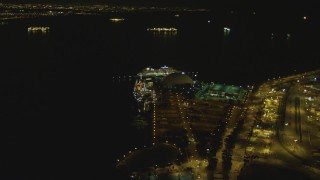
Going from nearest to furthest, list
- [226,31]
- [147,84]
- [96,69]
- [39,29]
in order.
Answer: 1. [147,84]
2. [96,69]
3. [39,29]
4. [226,31]

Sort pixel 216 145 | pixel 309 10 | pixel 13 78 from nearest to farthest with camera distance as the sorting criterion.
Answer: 1. pixel 216 145
2. pixel 13 78
3. pixel 309 10

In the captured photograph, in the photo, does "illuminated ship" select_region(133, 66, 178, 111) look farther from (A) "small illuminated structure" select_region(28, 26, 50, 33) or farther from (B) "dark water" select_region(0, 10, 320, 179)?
(A) "small illuminated structure" select_region(28, 26, 50, 33)

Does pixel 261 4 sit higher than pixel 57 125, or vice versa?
pixel 261 4

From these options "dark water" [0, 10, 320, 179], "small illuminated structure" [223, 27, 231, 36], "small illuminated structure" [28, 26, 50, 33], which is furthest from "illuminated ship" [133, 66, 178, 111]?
"small illuminated structure" [28, 26, 50, 33]

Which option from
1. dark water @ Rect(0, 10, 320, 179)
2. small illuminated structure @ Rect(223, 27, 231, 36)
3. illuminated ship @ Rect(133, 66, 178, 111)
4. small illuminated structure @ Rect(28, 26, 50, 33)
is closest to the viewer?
dark water @ Rect(0, 10, 320, 179)

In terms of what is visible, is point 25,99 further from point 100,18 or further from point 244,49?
point 100,18

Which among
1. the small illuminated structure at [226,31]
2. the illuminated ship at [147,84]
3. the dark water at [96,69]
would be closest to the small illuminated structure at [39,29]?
the dark water at [96,69]

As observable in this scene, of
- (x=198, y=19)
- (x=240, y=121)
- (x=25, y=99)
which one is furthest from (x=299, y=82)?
(x=198, y=19)

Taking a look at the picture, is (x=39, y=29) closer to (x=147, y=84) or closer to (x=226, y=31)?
(x=226, y=31)

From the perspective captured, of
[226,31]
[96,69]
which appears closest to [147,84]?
[96,69]
